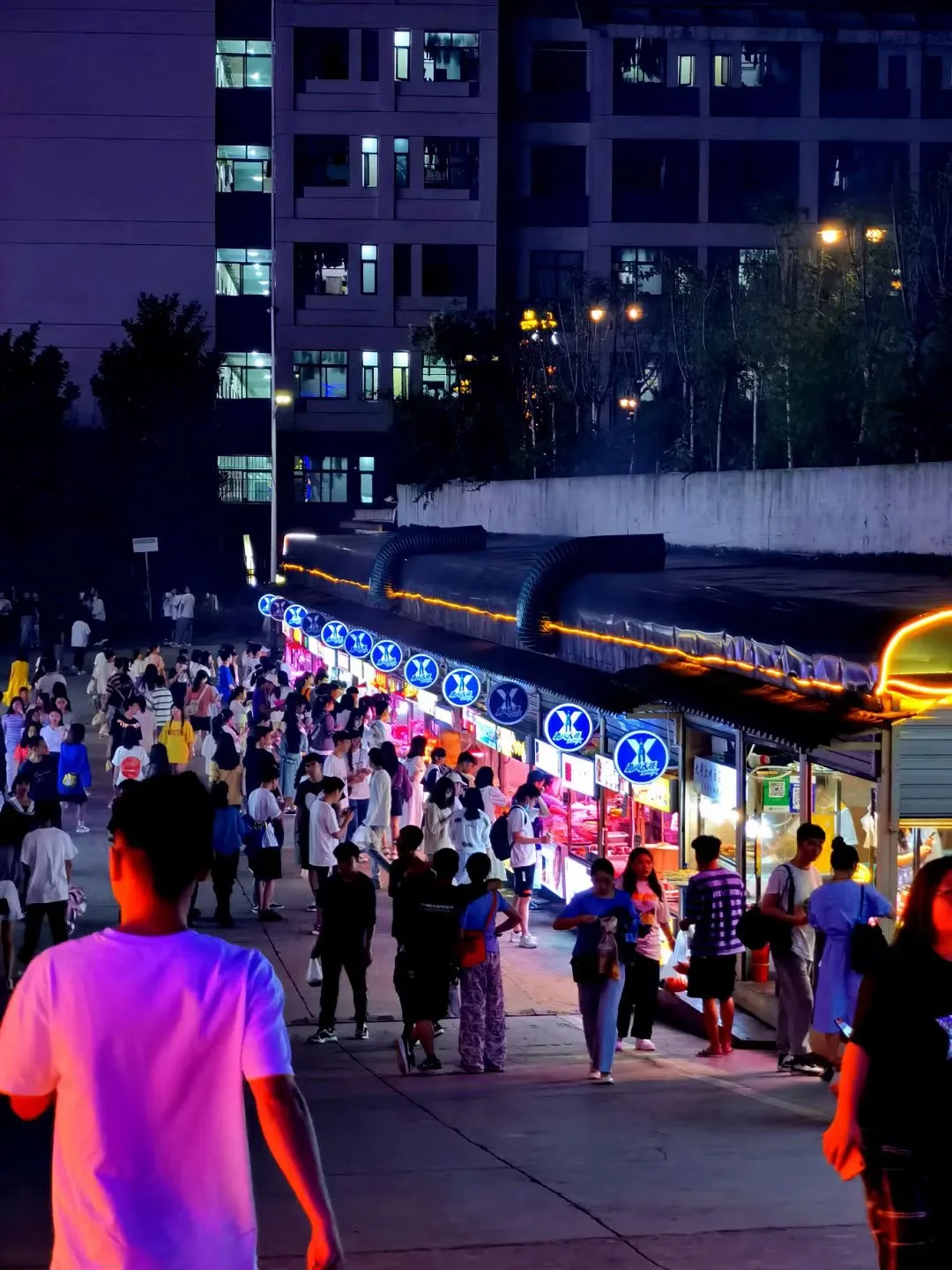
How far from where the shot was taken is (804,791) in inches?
525

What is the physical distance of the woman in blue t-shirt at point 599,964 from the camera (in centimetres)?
1213

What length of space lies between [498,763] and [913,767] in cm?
1185

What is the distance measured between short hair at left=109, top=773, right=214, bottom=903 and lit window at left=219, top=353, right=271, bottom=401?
6457 centimetres

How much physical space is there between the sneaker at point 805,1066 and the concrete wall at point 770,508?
5254mm

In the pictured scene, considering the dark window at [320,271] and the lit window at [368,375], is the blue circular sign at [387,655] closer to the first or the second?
the lit window at [368,375]

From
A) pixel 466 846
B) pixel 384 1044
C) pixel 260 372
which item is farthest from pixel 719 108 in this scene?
pixel 384 1044

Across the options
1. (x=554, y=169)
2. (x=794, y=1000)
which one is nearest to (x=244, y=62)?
(x=554, y=169)

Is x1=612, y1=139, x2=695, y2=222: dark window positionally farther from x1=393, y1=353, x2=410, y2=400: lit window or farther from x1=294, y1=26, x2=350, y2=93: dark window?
x1=294, y1=26, x2=350, y2=93: dark window

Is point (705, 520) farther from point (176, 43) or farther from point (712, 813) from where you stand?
point (176, 43)

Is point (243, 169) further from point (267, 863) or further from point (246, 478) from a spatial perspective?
point (267, 863)

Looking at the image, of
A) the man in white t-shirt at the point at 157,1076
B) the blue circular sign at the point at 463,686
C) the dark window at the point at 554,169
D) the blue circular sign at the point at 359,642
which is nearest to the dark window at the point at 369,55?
the dark window at the point at 554,169

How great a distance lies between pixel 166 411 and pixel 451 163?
14.0 metres

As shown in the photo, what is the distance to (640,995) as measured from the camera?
13.6 m

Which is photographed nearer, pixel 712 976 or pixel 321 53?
pixel 712 976
